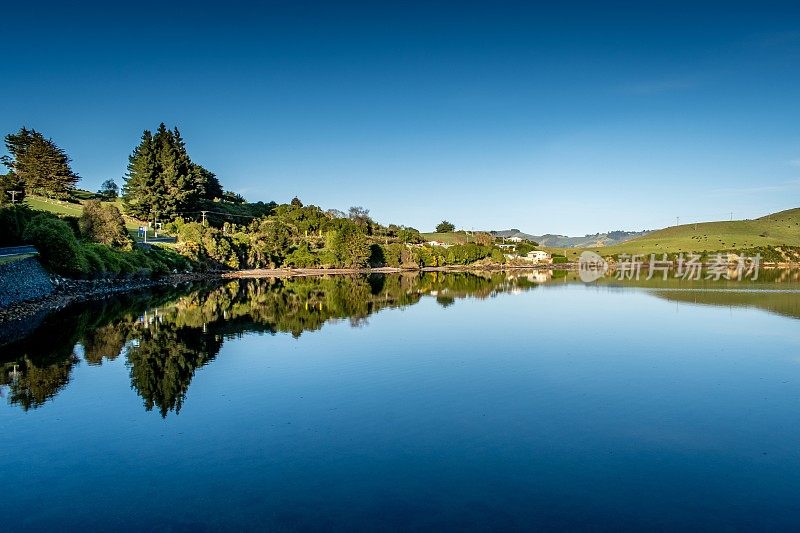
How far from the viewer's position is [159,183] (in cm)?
7719

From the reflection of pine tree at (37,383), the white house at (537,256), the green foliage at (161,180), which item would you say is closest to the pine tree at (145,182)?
the green foliage at (161,180)

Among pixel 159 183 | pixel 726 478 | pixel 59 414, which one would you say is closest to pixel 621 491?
pixel 726 478

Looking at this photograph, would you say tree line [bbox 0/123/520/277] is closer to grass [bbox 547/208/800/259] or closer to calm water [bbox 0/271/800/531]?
calm water [bbox 0/271/800/531]

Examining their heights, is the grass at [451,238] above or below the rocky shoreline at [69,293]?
above

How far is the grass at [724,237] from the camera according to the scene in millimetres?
145125

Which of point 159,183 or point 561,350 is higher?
point 159,183

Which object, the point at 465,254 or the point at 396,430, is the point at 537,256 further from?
the point at 396,430

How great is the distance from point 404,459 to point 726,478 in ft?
18.2

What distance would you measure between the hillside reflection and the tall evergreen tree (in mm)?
50684

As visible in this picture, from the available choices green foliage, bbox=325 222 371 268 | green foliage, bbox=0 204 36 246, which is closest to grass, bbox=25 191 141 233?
green foliage, bbox=0 204 36 246

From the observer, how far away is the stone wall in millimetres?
27969

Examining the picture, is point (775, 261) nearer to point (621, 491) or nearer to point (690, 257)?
point (690, 257)

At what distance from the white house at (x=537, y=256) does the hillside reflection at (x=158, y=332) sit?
11405 centimetres

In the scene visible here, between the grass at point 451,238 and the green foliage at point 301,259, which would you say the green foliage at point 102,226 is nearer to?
the green foliage at point 301,259
